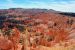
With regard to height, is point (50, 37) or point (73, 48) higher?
point (73, 48)

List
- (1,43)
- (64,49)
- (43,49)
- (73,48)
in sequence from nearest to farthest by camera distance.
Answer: (73,48) < (64,49) < (43,49) < (1,43)

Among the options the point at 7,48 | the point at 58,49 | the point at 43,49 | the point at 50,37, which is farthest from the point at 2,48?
the point at 50,37

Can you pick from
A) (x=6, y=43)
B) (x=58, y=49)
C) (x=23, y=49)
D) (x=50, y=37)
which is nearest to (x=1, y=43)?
(x=6, y=43)

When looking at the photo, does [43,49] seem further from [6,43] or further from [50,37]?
[50,37]

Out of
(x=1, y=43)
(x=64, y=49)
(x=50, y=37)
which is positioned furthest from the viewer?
(x=50, y=37)

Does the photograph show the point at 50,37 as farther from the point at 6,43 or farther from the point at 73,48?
the point at 73,48

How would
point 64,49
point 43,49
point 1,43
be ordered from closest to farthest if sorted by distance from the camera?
point 64,49, point 43,49, point 1,43

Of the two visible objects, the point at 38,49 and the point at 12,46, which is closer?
the point at 38,49

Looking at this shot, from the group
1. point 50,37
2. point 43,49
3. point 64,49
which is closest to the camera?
point 64,49

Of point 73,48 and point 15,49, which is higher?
point 73,48
